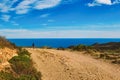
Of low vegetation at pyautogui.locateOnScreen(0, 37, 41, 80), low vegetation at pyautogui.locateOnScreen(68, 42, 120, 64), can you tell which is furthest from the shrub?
low vegetation at pyautogui.locateOnScreen(68, 42, 120, 64)

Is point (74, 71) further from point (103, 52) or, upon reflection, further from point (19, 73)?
point (103, 52)

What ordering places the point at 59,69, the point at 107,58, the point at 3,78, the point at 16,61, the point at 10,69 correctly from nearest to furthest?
the point at 3,78 → the point at 10,69 → the point at 16,61 → the point at 59,69 → the point at 107,58

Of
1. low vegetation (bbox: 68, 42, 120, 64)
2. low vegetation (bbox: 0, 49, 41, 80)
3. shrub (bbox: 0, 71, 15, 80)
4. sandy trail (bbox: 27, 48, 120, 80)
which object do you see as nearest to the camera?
shrub (bbox: 0, 71, 15, 80)

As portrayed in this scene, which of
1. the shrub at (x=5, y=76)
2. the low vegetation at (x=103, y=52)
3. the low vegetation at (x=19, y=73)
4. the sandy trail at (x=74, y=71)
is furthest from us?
the low vegetation at (x=103, y=52)

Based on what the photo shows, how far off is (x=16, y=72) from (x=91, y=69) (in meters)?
8.96

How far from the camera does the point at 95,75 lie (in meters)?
22.7

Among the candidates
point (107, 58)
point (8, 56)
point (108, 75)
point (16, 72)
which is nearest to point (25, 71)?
point (16, 72)

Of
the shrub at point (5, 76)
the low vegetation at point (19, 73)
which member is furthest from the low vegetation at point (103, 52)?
the shrub at point (5, 76)

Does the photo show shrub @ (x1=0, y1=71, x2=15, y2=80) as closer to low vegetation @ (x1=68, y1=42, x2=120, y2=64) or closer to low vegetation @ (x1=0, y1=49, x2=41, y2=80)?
low vegetation @ (x1=0, y1=49, x2=41, y2=80)

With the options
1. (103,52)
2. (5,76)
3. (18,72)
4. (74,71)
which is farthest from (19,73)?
(103,52)

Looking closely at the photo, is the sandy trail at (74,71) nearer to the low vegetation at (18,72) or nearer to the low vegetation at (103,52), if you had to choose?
the low vegetation at (18,72)


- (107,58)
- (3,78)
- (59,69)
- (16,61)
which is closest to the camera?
(3,78)

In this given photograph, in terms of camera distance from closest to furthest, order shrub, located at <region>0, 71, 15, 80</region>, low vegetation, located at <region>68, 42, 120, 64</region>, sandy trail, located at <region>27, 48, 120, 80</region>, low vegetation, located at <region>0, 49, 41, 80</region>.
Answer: shrub, located at <region>0, 71, 15, 80</region>
low vegetation, located at <region>0, 49, 41, 80</region>
sandy trail, located at <region>27, 48, 120, 80</region>
low vegetation, located at <region>68, 42, 120, 64</region>

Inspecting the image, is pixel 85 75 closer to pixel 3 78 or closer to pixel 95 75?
pixel 95 75
